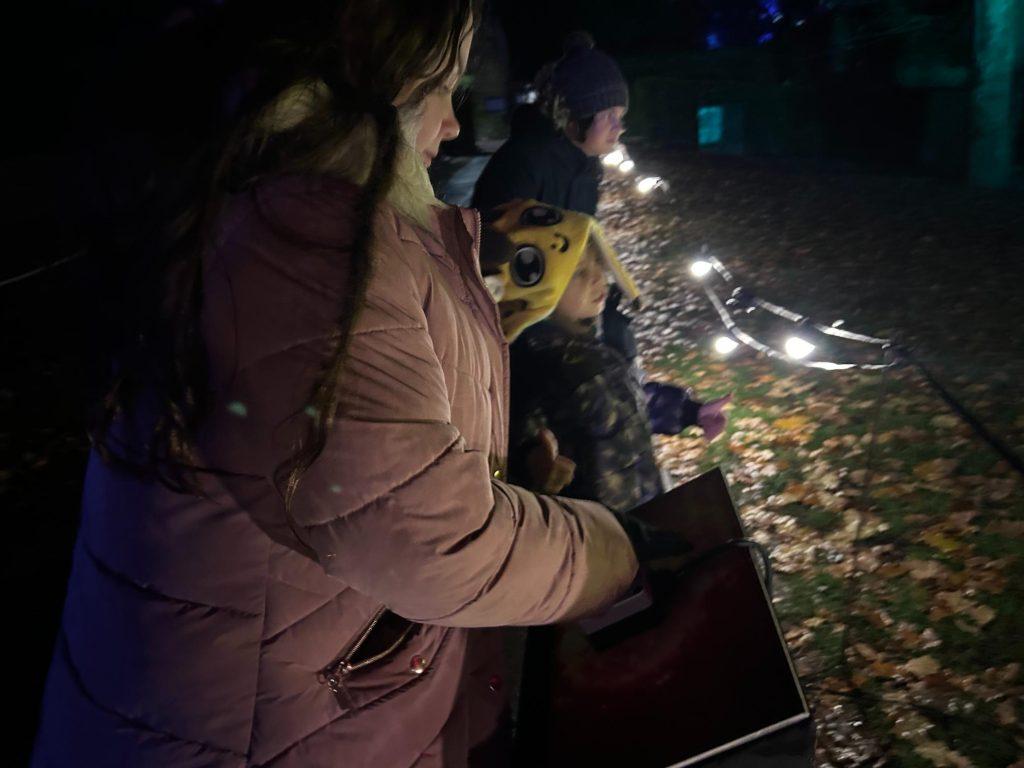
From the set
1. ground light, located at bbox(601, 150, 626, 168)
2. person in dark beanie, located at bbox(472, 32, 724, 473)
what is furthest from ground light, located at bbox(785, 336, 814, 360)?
ground light, located at bbox(601, 150, 626, 168)

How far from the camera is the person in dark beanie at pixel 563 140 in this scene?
474 cm

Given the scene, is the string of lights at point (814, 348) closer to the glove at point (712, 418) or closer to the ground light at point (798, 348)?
the ground light at point (798, 348)

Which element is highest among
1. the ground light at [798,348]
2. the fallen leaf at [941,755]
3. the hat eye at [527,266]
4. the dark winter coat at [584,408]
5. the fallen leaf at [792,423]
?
the hat eye at [527,266]

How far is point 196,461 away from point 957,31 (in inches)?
574

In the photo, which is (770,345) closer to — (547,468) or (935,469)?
(935,469)

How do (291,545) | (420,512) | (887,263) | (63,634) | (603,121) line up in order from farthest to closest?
(887,263) < (603,121) < (63,634) < (291,545) < (420,512)

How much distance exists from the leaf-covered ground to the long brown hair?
3.37m

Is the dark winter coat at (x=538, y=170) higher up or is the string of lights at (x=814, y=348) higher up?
the dark winter coat at (x=538, y=170)

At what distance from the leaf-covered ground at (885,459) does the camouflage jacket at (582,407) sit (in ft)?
5.51

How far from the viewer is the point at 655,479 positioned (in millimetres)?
3301

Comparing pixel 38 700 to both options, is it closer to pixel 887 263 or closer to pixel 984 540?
pixel 984 540

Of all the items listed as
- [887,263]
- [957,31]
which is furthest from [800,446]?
[957,31]

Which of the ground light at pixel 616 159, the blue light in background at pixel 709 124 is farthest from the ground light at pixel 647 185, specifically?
the blue light in background at pixel 709 124

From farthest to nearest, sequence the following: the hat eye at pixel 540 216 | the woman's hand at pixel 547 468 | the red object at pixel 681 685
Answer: the hat eye at pixel 540 216, the woman's hand at pixel 547 468, the red object at pixel 681 685
